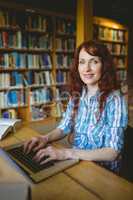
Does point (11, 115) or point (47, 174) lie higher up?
point (47, 174)

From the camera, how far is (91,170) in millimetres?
975

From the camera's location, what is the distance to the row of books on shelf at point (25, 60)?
3799 mm

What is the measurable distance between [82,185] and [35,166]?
0.75ft

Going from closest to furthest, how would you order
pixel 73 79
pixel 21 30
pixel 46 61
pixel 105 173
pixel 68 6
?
pixel 105 173 → pixel 73 79 → pixel 21 30 → pixel 46 61 → pixel 68 6

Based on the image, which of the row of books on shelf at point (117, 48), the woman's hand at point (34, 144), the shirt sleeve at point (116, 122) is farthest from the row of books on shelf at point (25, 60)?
the shirt sleeve at point (116, 122)

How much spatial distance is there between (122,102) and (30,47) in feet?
10.1

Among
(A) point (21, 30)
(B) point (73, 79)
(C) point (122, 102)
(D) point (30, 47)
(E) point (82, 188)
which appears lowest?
(E) point (82, 188)

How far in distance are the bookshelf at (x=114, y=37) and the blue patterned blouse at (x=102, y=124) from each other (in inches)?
147

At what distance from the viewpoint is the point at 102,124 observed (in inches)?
50.6

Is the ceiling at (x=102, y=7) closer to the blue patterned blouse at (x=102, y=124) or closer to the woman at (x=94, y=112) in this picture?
the woman at (x=94, y=112)

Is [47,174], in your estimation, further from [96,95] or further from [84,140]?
[96,95]

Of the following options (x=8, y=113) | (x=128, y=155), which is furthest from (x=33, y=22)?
(x=128, y=155)

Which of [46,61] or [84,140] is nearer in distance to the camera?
[84,140]

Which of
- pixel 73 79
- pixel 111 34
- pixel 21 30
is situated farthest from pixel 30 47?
pixel 73 79
